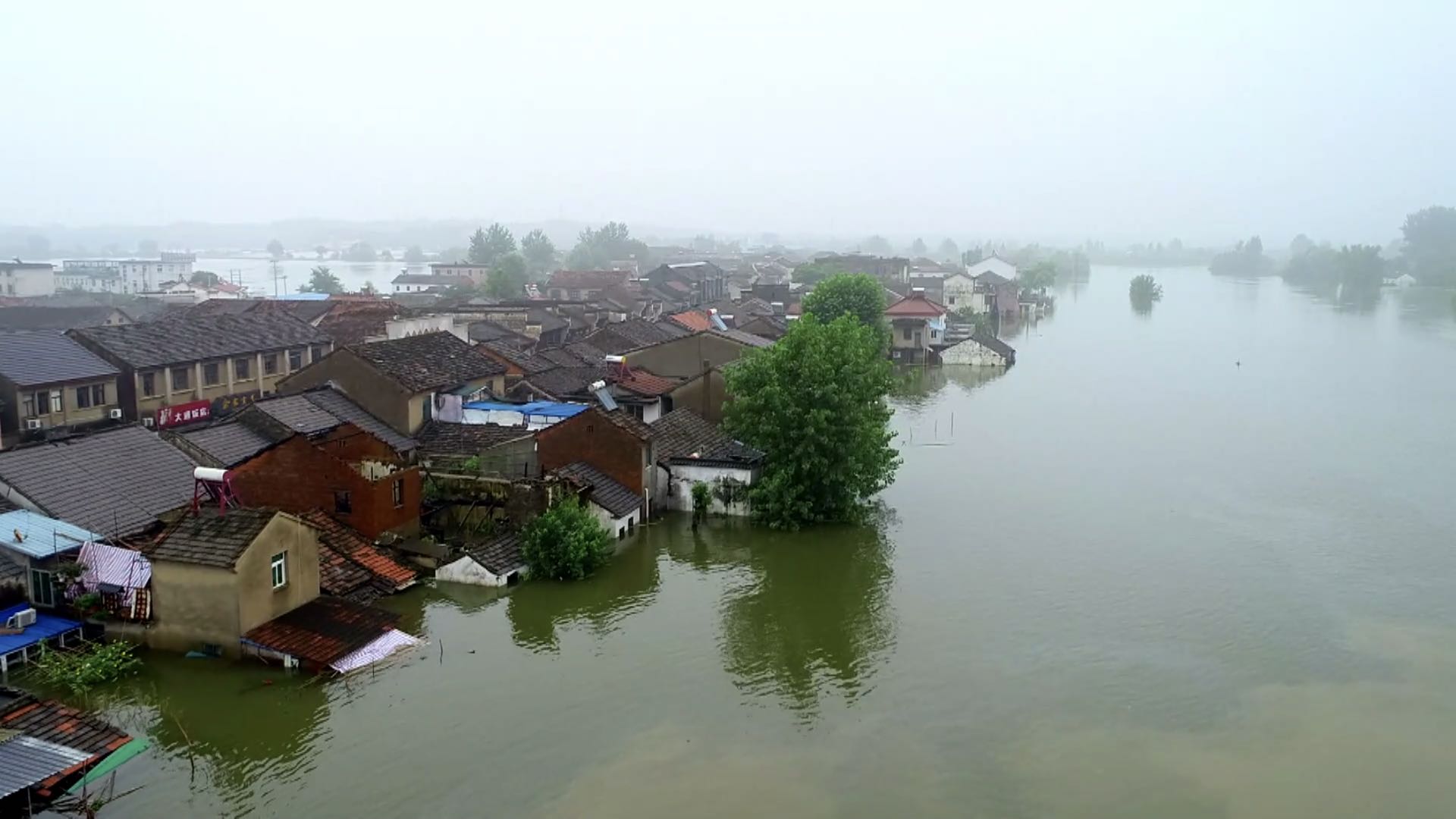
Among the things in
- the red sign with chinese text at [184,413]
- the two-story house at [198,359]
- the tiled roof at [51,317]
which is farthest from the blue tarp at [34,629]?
the tiled roof at [51,317]

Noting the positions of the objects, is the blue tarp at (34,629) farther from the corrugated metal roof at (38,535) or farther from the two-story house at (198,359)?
the two-story house at (198,359)

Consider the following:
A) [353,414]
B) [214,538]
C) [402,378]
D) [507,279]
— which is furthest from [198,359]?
[507,279]

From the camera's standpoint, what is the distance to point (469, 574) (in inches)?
602

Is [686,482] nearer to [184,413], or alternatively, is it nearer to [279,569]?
[279,569]

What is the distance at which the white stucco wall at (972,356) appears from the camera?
41625 millimetres

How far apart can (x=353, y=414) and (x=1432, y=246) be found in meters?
110

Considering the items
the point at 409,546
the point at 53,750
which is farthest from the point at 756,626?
the point at 53,750

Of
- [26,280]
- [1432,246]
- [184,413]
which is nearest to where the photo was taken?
[184,413]

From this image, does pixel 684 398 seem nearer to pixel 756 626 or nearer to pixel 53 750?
pixel 756 626

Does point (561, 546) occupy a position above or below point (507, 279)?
below

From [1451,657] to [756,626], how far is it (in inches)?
351

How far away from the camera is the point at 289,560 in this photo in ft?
41.6

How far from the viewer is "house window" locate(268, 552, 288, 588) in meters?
12.4

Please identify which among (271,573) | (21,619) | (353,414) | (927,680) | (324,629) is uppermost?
(353,414)
